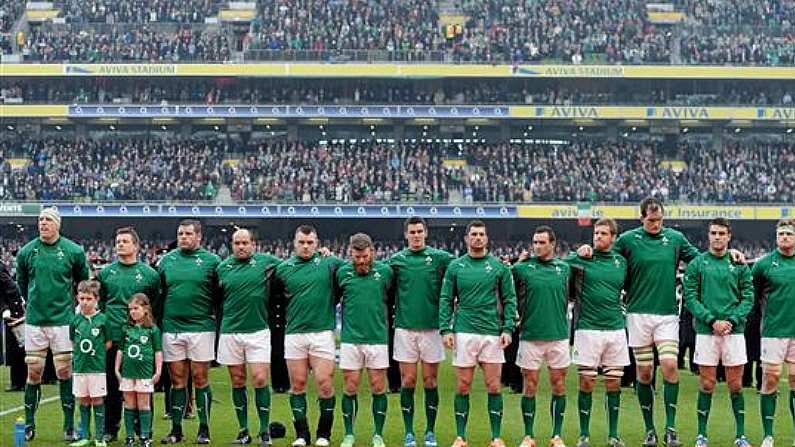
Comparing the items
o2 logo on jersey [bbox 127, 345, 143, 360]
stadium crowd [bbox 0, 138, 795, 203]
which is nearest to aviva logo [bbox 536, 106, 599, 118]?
stadium crowd [bbox 0, 138, 795, 203]

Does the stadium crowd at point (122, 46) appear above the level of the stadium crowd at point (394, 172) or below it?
above

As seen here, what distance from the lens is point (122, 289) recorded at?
1216cm

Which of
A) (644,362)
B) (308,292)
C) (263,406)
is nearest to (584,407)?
(644,362)

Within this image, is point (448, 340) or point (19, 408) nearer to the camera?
point (448, 340)

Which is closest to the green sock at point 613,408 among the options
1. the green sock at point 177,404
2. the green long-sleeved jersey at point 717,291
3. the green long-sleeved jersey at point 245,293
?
the green long-sleeved jersey at point 717,291

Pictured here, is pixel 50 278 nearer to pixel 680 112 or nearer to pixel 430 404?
pixel 430 404

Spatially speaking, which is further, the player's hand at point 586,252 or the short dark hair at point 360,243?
the player's hand at point 586,252

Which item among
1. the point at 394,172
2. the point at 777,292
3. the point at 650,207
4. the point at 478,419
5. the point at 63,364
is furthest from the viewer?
the point at 394,172

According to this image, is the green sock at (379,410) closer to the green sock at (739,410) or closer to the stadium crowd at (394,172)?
the green sock at (739,410)

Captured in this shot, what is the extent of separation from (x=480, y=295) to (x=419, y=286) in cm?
64

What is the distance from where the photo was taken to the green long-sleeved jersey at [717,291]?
1191cm

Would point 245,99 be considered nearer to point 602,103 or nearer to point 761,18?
point 602,103

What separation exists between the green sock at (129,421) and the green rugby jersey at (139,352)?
1.09ft

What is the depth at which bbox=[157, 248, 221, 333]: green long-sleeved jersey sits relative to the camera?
39.8 ft
